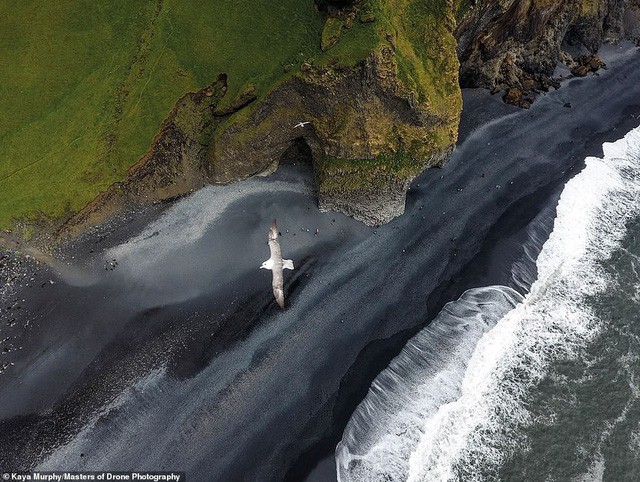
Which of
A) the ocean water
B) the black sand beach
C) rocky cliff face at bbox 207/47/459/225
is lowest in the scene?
the ocean water

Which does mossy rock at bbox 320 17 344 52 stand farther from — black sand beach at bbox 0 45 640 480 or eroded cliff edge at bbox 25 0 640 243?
black sand beach at bbox 0 45 640 480

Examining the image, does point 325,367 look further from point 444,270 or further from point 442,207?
point 442,207

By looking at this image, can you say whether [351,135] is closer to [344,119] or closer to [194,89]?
[344,119]

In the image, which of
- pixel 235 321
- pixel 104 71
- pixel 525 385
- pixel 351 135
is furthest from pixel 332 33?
pixel 525 385

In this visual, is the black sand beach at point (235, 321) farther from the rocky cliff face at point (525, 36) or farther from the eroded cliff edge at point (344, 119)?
the rocky cliff face at point (525, 36)

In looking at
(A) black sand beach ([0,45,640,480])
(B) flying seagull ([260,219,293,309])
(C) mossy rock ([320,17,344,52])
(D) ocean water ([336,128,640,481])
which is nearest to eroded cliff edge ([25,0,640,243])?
(C) mossy rock ([320,17,344,52])

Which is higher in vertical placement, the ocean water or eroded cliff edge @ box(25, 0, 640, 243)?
eroded cliff edge @ box(25, 0, 640, 243)
